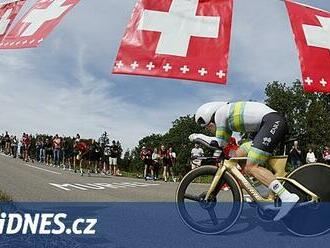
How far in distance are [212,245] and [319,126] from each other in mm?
67591

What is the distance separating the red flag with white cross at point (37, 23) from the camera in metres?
4.95

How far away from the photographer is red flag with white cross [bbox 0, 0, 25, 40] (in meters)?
5.90

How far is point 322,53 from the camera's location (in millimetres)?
4562

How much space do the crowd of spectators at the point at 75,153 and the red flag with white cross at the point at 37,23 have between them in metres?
14.5

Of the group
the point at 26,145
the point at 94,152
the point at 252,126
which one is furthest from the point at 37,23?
the point at 26,145

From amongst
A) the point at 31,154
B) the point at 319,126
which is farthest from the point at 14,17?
the point at 319,126

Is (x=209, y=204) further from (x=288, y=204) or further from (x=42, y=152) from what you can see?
(x=42, y=152)

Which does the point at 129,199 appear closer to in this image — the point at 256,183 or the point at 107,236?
the point at 107,236

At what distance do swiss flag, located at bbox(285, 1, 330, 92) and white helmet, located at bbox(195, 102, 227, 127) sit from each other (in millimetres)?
830

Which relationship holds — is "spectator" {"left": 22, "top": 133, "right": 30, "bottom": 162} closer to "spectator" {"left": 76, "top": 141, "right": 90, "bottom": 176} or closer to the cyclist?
"spectator" {"left": 76, "top": 141, "right": 90, "bottom": 176}

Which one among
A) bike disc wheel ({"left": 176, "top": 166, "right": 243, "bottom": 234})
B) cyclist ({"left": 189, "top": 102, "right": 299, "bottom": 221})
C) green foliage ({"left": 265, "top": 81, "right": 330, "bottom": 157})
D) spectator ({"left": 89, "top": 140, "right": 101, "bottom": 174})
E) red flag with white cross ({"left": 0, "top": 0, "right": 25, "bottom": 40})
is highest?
red flag with white cross ({"left": 0, "top": 0, "right": 25, "bottom": 40})

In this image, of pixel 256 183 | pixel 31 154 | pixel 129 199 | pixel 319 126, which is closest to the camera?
pixel 256 183
